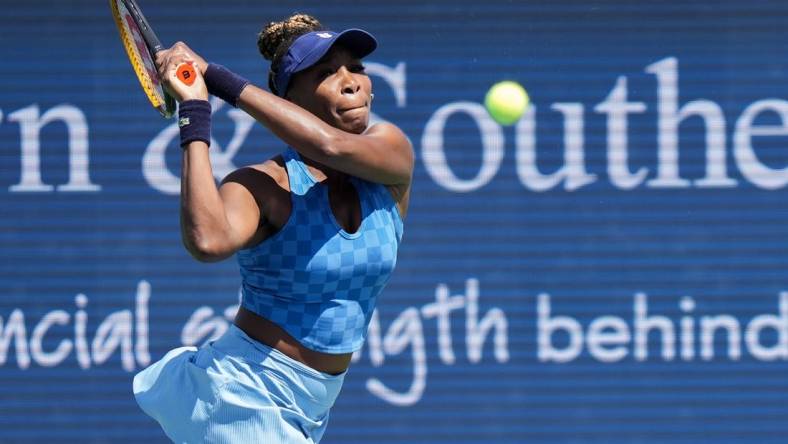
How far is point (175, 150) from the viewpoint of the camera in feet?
18.4

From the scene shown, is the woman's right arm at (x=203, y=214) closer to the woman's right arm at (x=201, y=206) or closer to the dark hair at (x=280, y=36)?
the woman's right arm at (x=201, y=206)

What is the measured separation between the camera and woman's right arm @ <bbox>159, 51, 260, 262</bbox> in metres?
2.67

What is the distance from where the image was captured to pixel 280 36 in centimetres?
320

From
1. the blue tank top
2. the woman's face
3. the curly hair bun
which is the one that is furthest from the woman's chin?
the curly hair bun

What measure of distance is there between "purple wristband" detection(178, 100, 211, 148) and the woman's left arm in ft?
0.35

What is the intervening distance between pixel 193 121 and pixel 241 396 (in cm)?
69

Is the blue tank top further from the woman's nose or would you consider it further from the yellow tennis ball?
the yellow tennis ball

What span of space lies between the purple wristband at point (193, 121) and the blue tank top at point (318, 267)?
321 mm

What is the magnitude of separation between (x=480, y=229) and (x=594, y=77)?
87 centimetres

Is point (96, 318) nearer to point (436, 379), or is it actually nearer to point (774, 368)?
point (436, 379)

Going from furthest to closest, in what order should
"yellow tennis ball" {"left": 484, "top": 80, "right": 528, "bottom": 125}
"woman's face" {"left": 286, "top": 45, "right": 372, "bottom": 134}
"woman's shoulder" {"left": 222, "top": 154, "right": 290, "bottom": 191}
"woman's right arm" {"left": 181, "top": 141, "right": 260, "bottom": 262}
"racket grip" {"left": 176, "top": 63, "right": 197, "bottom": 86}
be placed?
"yellow tennis ball" {"left": 484, "top": 80, "right": 528, "bottom": 125} < "woman's face" {"left": 286, "top": 45, "right": 372, "bottom": 134} < "woman's shoulder" {"left": 222, "top": 154, "right": 290, "bottom": 191} < "racket grip" {"left": 176, "top": 63, "right": 197, "bottom": 86} < "woman's right arm" {"left": 181, "top": 141, "right": 260, "bottom": 262}

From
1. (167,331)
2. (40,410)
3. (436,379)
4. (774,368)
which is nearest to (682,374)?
(774,368)

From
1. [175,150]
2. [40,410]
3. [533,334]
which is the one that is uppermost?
[175,150]

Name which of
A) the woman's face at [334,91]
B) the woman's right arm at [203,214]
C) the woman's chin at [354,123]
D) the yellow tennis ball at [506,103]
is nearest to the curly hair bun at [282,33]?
the woman's face at [334,91]
